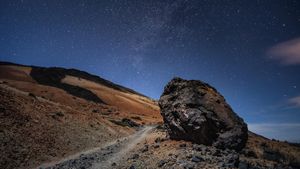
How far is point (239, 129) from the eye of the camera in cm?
1795

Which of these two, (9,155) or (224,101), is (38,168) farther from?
(224,101)

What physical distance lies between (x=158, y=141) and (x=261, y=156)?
8.02 meters

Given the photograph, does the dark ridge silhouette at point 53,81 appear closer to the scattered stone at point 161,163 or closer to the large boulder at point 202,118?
the large boulder at point 202,118

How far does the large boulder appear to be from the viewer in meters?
17.9

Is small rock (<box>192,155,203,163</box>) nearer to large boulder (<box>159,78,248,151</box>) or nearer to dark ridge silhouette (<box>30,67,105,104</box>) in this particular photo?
large boulder (<box>159,78,248,151</box>)

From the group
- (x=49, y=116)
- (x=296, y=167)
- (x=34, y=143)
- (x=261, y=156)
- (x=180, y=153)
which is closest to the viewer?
(x=180, y=153)

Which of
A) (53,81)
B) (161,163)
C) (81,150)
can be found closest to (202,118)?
(161,163)

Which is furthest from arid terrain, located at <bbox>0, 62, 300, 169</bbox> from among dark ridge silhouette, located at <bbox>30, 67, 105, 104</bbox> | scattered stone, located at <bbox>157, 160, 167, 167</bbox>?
dark ridge silhouette, located at <bbox>30, 67, 105, 104</bbox>

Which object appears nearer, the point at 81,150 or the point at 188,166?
the point at 188,166

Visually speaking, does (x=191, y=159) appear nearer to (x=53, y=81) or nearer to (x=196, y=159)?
(x=196, y=159)

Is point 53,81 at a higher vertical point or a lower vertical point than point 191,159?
higher

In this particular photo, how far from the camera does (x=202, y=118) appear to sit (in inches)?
727

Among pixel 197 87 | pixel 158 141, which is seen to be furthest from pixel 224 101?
pixel 158 141

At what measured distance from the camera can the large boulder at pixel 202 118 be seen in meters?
17.9
